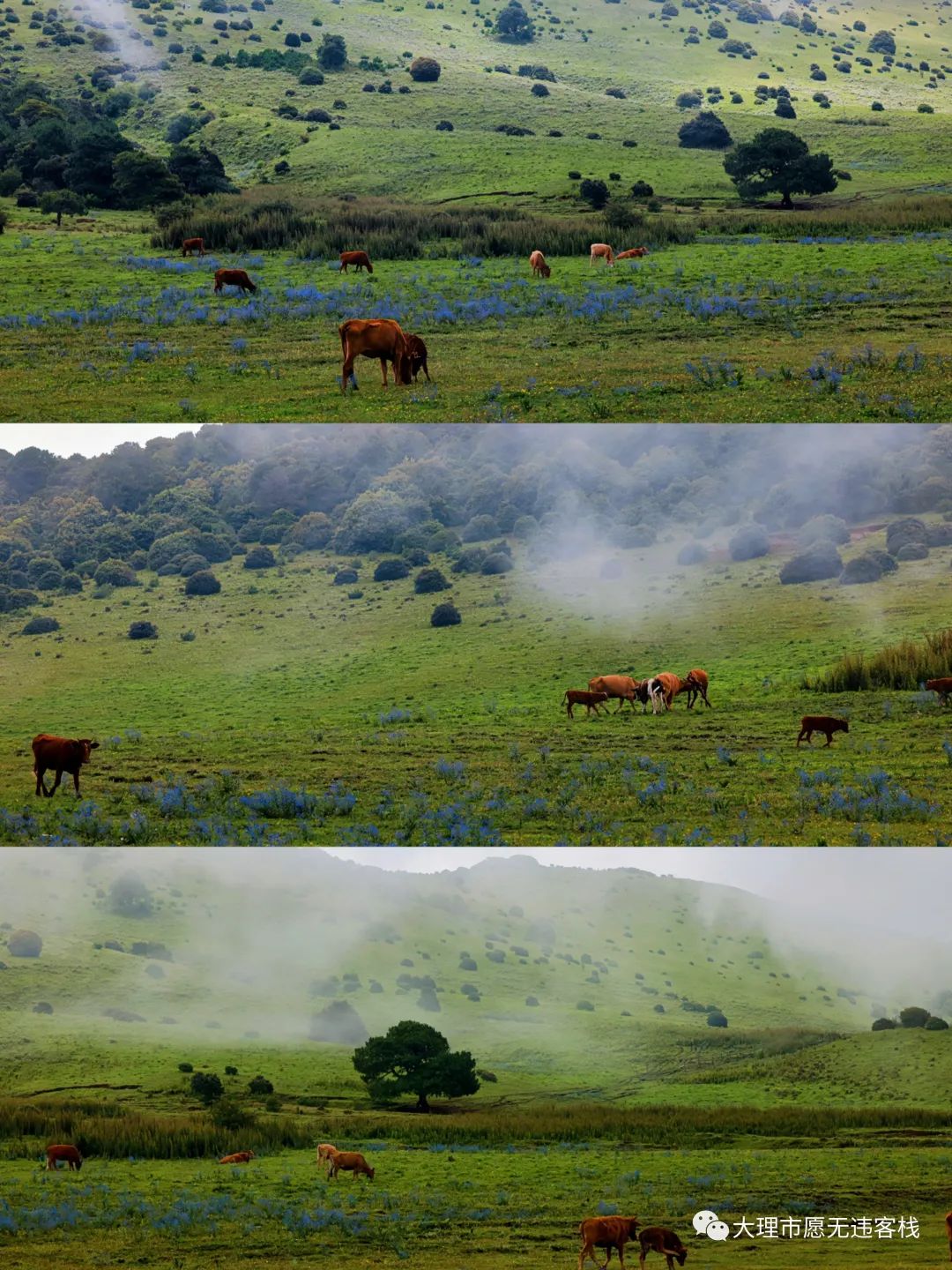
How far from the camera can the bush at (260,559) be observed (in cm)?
3275

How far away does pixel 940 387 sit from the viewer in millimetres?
30453

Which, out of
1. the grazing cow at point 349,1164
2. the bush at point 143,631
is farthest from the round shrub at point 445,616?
the grazing cow at point 349,1164

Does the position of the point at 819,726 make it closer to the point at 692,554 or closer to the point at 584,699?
the point at 584,699

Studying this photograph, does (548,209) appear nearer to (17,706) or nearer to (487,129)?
(487,129)

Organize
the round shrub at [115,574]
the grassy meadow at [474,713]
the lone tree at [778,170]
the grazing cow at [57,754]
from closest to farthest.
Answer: the grassy meadow at [474,713] → the grazing cow at [57,754] → the round shrub at [115,574] → the lone tree at [778,170]

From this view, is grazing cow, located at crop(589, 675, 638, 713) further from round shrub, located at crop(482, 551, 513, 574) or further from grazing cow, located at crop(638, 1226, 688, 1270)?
grazing cow, located at crop(638, 1226, 688, 1270)

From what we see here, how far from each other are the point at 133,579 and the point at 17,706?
132 inches

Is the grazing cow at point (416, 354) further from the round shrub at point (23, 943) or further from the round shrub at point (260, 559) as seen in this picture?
the round shrub at point (23, 943)

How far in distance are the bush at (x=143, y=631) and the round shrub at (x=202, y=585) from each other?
0.92 m

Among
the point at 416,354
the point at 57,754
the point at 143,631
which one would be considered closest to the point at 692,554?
the point at 416,354


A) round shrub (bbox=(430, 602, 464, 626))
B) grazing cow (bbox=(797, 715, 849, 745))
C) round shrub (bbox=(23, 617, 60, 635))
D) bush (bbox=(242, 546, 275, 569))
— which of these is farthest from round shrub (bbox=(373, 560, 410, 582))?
grazing cow (bbox=(797, 715, 849, 745))

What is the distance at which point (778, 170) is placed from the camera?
5056 cm

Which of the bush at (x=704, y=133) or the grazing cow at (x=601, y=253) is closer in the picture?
the grazing cow at (x=601, y=253)

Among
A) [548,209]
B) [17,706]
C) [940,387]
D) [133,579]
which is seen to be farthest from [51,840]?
[548,209]
